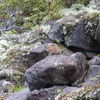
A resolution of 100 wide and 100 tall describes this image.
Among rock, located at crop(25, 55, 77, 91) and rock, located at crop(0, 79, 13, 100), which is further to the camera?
rock, located at crop(0, 79, 13, 100)

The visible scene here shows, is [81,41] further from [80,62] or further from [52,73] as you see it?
[52,73]

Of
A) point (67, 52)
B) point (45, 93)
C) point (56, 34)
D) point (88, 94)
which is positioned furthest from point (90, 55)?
point (88, 94)

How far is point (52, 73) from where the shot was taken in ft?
16.5

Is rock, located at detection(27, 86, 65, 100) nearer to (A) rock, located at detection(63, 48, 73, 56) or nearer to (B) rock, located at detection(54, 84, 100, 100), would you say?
(B) rock, located at detection(54, 84, 100, 100)

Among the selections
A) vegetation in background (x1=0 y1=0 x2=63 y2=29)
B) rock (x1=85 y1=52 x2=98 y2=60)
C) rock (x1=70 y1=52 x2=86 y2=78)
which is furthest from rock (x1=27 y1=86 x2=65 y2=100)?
vegetation in background (x1=0 y1=0 x2=63 y2=29)

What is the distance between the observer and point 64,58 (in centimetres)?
528

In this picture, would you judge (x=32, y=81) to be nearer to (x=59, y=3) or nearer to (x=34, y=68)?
(x=34, y=68)

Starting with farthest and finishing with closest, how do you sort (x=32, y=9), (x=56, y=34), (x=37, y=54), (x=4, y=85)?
1. (x=32, y=9)
2. (x=56, y=34)
3. (x=37, y=54)
4. (x=4, y=85)

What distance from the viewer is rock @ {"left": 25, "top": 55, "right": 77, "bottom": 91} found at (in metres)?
4.99

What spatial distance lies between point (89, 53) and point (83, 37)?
66 centimetres

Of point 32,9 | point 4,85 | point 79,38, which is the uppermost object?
point 32,9

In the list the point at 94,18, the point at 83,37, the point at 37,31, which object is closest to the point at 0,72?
the point at 37,31

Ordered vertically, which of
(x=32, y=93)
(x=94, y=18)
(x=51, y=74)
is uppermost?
(x=94, y=18)

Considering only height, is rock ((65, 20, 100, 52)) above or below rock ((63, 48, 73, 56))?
above
